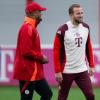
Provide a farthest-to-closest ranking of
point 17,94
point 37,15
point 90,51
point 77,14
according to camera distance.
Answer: point 17,94 < point 90,51 < point 77,14 < point 37,15

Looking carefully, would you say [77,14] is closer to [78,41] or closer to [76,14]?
[76,14]

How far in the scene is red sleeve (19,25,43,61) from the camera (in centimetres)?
760

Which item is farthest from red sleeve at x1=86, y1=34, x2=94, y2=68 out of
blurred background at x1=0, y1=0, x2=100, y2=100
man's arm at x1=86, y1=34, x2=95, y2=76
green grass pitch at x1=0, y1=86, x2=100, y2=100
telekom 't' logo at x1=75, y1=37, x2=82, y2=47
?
blurred background at x1=0, y1=0, x2=100, y2=100

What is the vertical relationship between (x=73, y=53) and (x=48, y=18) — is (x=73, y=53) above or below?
above

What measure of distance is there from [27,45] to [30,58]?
194 mm

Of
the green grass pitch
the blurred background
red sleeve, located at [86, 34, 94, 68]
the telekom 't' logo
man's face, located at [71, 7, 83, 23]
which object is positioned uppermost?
man's face, located at [71, 7, 83, 23]

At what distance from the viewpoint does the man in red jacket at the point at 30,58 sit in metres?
7.63

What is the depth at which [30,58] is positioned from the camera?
302 inches

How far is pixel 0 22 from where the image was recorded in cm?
1488

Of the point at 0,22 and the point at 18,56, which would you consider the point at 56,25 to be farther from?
the point at 18,56

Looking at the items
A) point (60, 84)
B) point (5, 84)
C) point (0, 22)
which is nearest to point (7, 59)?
point (5, 84)

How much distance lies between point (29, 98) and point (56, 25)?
23.4 feet

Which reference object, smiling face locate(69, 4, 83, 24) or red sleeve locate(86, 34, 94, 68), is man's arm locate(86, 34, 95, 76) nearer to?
red sleeve locate(86, 34, 94, 68)

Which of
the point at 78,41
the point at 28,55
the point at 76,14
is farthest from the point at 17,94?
the point at 28,55
